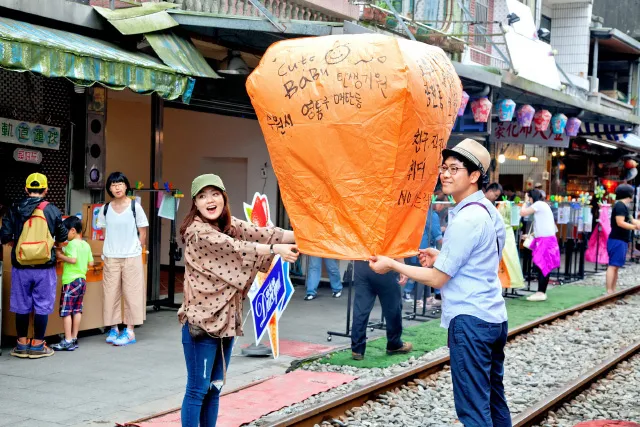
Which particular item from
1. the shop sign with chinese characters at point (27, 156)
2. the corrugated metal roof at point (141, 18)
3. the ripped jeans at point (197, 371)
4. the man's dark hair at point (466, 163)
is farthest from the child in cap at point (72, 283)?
the man's dark hair at point (466, 163)

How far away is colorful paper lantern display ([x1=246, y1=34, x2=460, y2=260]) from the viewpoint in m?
4.13

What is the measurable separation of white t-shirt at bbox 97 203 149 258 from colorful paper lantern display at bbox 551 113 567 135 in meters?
11.9

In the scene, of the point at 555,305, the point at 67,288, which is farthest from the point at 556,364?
the point at 67,288

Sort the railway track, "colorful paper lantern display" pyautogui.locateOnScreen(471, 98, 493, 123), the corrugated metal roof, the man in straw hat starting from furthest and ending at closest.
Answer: "colorful paper lantern display" pyautogui.locateOnScreen(471, 98, 493, 123)
the corrugated metal roof
the railway track
the man in straw hat

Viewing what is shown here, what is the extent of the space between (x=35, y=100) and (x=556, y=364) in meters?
6.83

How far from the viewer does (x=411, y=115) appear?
413cm

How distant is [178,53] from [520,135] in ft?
38.3

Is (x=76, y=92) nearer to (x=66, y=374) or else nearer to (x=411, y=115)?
(x=66, y=374)

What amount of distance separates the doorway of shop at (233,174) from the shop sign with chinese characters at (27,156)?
529 cm

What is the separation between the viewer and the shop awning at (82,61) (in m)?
7.38

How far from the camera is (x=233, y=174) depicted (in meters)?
14.8

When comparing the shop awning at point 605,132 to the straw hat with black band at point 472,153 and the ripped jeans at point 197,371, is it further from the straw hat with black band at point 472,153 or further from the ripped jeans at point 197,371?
the ripped jeans at point 197,371

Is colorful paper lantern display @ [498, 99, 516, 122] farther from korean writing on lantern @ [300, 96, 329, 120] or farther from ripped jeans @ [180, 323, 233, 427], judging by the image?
korean writing on lantern @ [300, 96, 329, 120]

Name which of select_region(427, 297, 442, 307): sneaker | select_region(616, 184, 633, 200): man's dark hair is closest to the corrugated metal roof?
select_region(427, 297, 442, 307): sneaker
